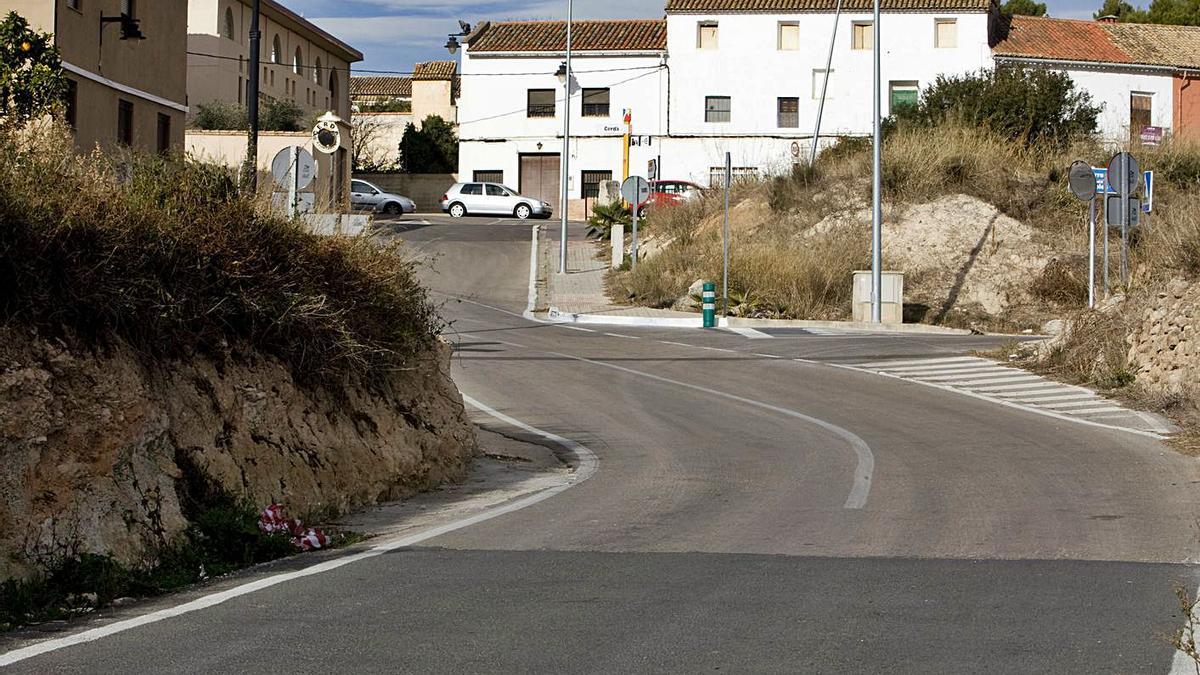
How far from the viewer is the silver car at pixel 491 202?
59656mm

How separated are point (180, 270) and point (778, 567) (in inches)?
163

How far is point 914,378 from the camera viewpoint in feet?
67.0

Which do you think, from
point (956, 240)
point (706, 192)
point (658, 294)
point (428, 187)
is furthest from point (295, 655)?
point (428, 187)

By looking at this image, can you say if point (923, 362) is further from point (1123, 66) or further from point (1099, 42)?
point (1099, 42)

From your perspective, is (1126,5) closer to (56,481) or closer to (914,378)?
(914,378)

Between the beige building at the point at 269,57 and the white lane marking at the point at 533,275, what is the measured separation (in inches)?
592

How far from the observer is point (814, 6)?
61.2 metres

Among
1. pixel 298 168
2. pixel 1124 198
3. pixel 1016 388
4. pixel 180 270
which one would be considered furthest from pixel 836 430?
pixel 1124 198

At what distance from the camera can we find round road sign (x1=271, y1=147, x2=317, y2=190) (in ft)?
59.5

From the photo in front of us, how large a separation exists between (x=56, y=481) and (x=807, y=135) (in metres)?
56.6

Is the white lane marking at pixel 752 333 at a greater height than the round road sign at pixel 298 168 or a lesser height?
lesser

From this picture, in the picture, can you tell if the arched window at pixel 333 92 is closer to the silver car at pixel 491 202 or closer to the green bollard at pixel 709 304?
the silver car at pixel 491 202

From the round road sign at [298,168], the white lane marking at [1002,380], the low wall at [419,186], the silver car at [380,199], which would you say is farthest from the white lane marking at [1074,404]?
the low wall at [419,186]

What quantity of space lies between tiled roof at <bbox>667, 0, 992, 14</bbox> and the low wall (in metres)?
14.7
